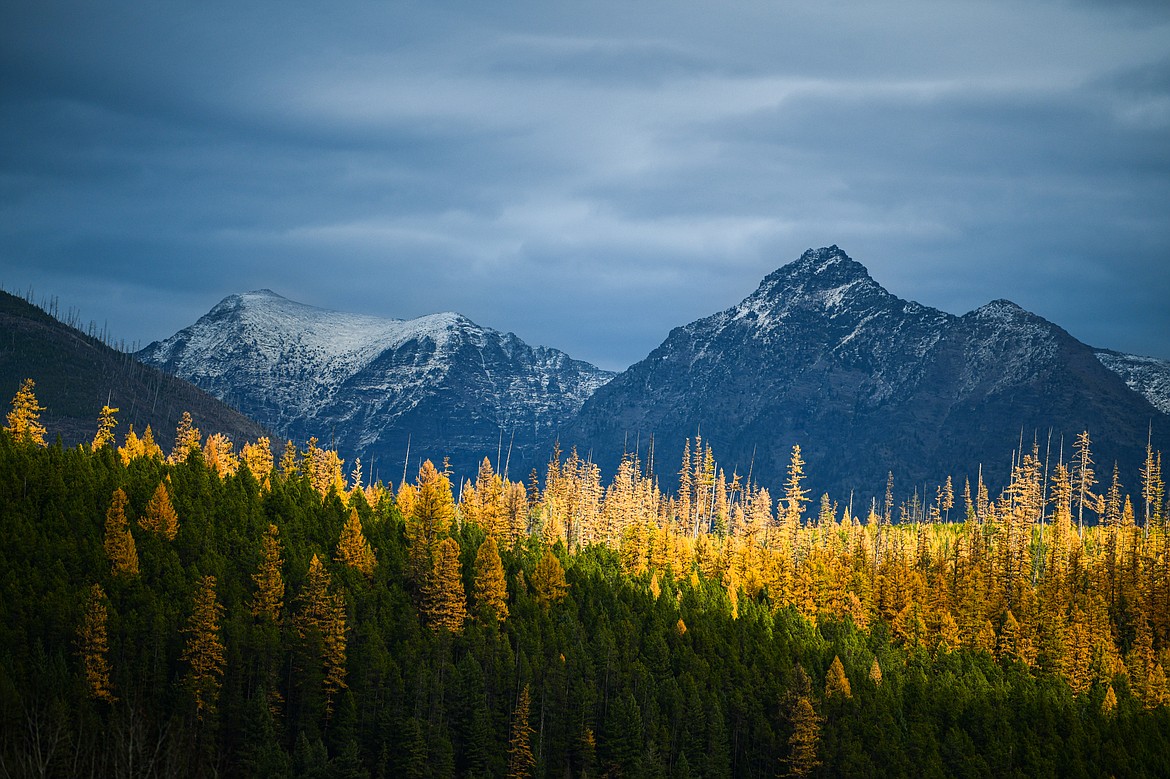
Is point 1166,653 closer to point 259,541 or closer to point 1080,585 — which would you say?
point 1080,585

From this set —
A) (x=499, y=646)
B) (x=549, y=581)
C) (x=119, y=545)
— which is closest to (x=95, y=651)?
(x=119, y=545)

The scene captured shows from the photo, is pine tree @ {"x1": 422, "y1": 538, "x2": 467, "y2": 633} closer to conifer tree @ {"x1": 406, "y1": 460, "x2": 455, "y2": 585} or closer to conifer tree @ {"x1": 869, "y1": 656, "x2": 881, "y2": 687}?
conifer tree @ {"x1": 406, "y1": 460, "x2": 455, "y2": 585}

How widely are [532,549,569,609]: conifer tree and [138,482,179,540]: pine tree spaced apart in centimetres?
3852

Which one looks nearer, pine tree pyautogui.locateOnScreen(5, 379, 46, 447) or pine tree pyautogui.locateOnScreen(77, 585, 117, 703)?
pine tree pyautogui.locateOnScreen(77, 585, 117, 703)

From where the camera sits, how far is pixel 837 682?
112500 millimetres

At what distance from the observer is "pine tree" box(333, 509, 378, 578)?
120375mm

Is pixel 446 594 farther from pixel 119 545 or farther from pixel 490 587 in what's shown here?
pixel 119 545

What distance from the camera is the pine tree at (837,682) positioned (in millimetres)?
111688

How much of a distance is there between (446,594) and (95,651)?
33.6 meters

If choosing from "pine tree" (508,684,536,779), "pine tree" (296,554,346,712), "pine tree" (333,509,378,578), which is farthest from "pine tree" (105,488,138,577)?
"pine tree" (508,684,536,779)

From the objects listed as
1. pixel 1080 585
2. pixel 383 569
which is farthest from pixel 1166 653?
pixel 383 569

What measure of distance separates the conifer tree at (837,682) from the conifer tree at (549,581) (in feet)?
Answer: 97.3

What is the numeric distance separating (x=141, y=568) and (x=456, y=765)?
124ft

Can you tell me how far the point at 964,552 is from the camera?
6880 inches
